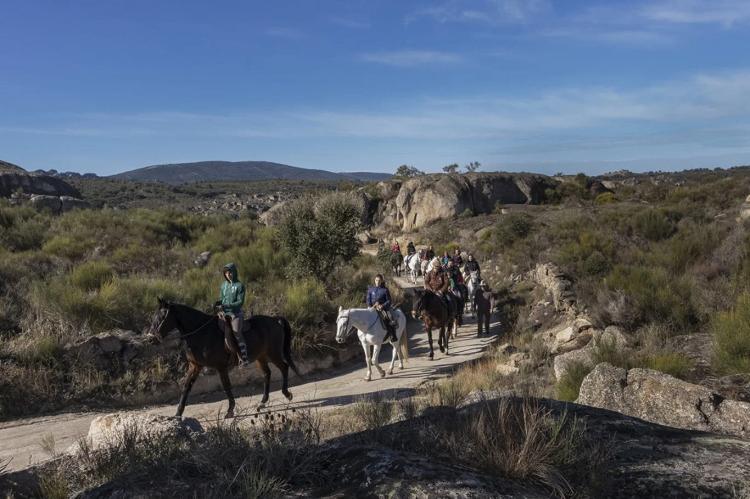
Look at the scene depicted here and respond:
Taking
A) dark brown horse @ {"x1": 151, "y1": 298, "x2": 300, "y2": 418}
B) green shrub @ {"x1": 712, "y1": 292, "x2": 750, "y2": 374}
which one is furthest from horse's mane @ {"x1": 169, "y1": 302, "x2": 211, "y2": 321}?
green shrub @ {"x1": 712, "y1": 292, "x2": 750, "y2": 374}

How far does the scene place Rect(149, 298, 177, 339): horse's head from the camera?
9141 mm

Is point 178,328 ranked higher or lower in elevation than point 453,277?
higher

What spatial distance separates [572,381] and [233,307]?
20.6 ft

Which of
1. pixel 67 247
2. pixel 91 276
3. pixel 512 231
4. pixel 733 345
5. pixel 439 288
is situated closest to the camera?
pixel 733 345

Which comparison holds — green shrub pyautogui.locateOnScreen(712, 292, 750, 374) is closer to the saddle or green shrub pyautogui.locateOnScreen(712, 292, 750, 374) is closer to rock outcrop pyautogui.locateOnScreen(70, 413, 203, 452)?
rock outcrop pyautogui.locateOnScreen(70, 413, 203, 452)

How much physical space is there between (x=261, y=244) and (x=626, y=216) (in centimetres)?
1873

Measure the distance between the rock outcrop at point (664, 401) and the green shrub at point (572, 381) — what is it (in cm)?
94

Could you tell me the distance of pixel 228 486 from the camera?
2.81 m

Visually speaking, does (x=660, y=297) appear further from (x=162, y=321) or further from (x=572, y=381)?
(x=162, y=321)

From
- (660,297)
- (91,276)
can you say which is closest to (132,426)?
(91,276)

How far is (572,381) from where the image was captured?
7.82 m

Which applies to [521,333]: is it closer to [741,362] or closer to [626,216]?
[741,362]

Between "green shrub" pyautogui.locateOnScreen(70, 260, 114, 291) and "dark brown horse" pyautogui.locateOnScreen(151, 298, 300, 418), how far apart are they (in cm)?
674

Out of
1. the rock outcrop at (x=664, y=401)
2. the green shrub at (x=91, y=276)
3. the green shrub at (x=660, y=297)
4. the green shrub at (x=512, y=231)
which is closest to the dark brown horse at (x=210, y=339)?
the rock outcrop at (x=664, y=401)
